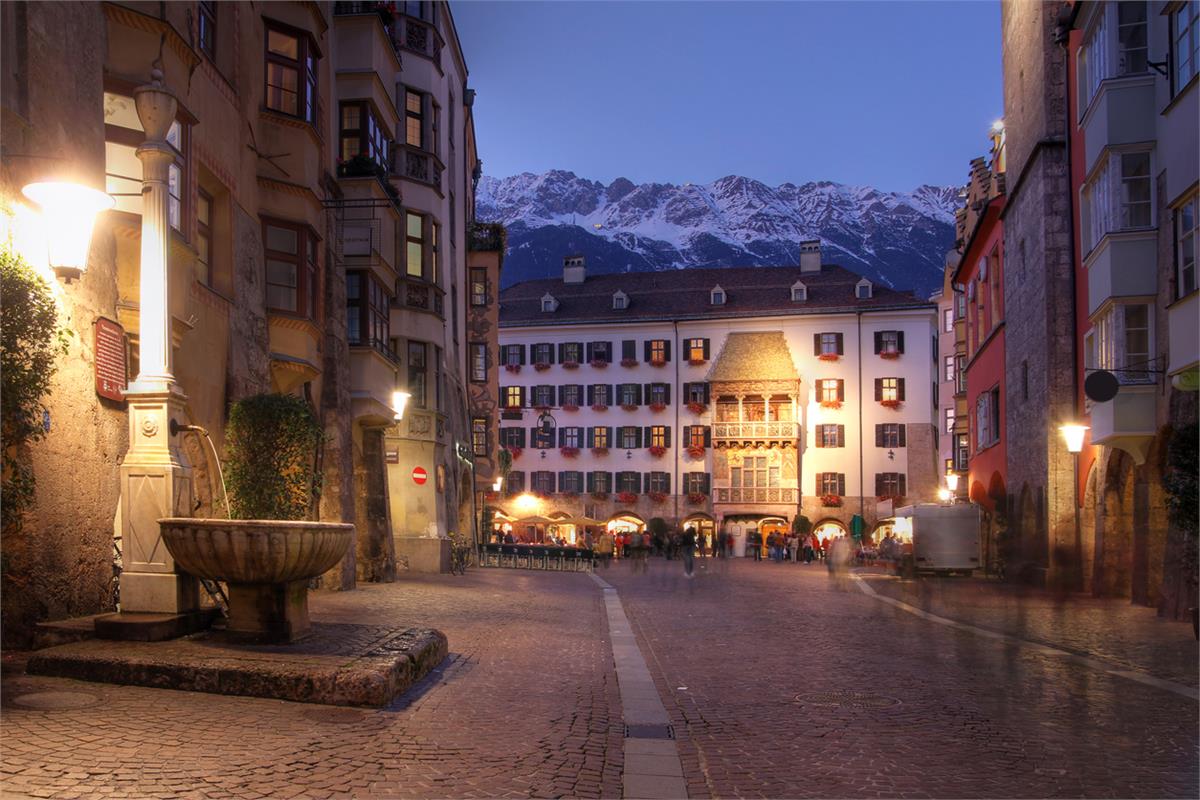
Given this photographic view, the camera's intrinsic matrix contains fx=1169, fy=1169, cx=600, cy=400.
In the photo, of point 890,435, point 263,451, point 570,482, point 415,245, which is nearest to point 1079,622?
point 263,451

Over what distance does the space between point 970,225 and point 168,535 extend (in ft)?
163

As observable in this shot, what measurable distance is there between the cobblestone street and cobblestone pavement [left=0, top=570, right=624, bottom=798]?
21mm

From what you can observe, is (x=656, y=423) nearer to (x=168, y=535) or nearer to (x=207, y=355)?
(x=207, y=355)

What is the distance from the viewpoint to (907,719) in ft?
30.0

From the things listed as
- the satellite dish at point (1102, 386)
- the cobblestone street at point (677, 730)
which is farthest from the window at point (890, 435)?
the cobblestone street at point (677, 730)

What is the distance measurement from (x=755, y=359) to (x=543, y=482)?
17009 millimetres

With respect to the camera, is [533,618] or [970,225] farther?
[970,225]

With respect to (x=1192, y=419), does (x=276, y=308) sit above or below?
above

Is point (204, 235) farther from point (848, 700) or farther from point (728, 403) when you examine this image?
point (728, 403)

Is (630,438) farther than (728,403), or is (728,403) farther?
(630,438)

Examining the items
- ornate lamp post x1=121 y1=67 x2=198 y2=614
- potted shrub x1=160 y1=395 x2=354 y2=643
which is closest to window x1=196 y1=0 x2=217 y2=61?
ornate lamp post x1=121 y1=67 x2=198 y2=614

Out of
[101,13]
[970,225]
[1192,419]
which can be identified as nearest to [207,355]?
[101,13]

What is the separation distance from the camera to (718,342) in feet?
265

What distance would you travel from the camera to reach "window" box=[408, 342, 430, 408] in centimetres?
3250
